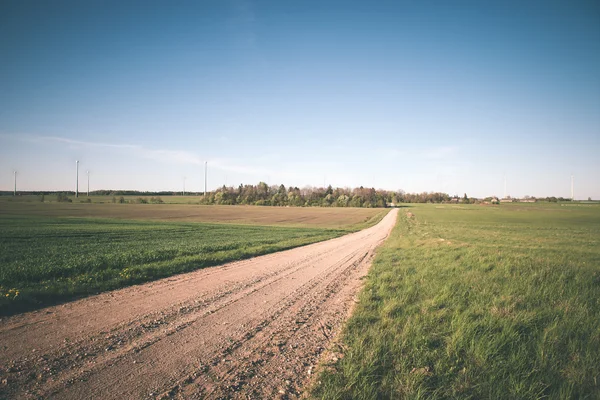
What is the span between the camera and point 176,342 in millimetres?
5957

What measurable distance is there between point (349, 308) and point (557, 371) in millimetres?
4623

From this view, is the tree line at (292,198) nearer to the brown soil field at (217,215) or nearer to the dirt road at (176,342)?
the brown soil field at (217,215)

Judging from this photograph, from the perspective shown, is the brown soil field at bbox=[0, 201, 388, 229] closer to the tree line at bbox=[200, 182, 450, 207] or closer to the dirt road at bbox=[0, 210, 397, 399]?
the dirt road at bbox=[0, 210, 397, 399]

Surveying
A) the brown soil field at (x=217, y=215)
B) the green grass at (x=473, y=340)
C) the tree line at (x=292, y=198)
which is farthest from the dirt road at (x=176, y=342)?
the tree line at (x=292, y=198)

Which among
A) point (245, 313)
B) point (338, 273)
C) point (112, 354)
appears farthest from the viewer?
point (338, 273)

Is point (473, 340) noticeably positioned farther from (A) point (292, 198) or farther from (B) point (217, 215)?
(A) point (292, 198)

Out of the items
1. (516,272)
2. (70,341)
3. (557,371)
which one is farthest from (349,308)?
(516,272)

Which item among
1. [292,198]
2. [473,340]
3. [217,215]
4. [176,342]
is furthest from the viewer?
[292,198]

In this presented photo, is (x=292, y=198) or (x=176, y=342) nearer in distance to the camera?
(x=176, y=342)

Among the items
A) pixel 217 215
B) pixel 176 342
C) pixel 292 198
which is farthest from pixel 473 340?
pixel 292 198

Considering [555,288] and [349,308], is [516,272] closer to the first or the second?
[555,288]

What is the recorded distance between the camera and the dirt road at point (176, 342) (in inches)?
176

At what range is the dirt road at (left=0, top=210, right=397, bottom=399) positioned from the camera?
14.7ft

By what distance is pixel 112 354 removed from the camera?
5.40m
